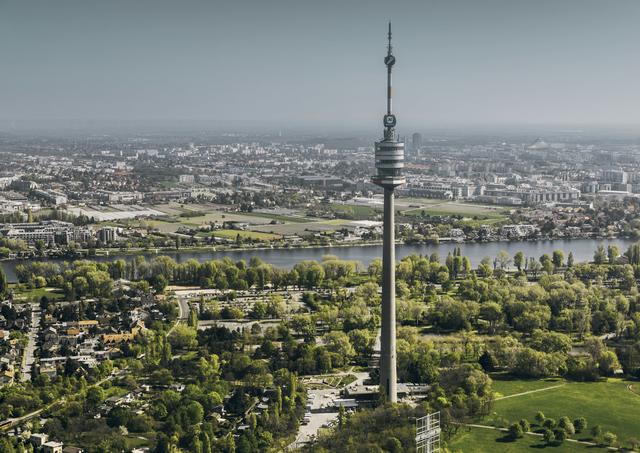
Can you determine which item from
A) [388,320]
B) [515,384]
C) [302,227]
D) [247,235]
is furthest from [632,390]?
[302,227]

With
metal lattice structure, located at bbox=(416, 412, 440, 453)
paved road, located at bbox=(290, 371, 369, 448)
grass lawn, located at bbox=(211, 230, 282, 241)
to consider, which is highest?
metal lattice structure, located at bbox=(416, 412, 440, 453)

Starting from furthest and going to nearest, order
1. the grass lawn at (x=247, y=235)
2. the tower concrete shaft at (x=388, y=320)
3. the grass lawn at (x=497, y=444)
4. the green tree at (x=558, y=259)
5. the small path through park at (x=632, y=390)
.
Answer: the grass lawn at (x=247, y=235)
the green tree at (x=558, y=259)
the small path through park at (x=632, y=390)
the tower concrete shaft at (x=388, y=320)
the grass lawn at (x=497, y=444)

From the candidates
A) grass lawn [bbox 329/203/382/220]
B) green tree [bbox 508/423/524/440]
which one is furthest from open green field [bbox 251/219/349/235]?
green tree [bbox 508/423/524/440]

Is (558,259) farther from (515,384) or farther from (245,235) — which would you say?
(515,384)

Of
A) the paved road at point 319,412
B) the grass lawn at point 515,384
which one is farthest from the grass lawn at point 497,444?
the grass lawn at point 515,384

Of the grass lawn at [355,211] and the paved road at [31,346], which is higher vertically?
the paved road at [31,346]

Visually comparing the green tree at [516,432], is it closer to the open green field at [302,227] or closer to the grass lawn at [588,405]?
the grass lawn at [588,405]

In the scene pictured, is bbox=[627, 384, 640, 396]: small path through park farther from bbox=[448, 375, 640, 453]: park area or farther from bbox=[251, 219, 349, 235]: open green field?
bbox=[251, 219, 349, 235]: open green field
